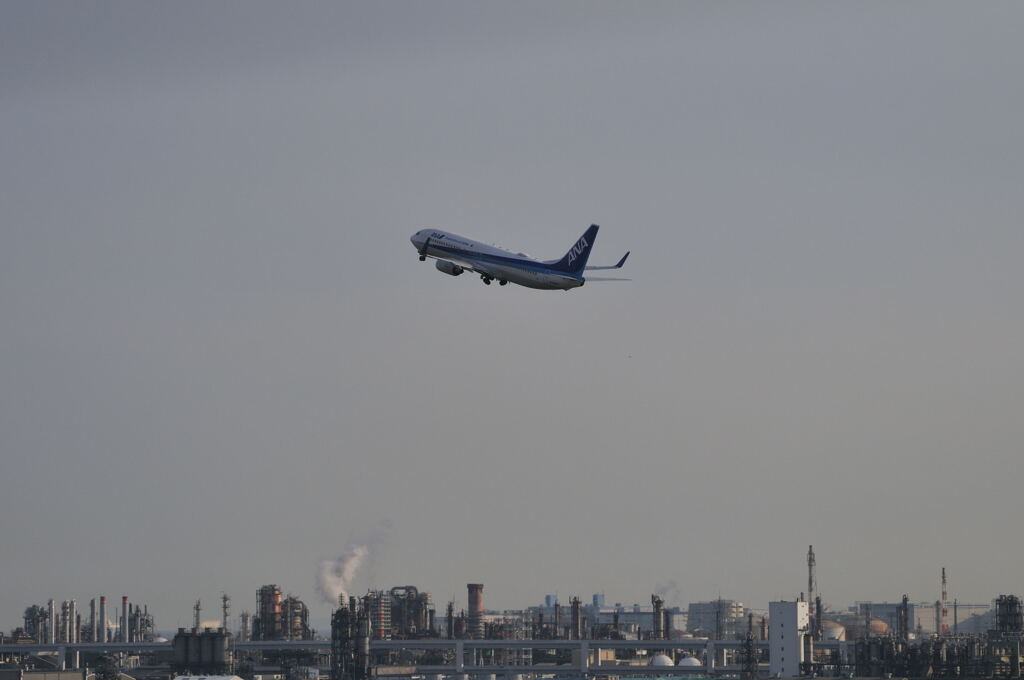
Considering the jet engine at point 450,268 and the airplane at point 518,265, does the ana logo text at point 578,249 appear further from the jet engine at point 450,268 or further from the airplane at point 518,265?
the jet engine at point 450,268

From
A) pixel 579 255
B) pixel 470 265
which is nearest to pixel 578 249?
pixel 579 255

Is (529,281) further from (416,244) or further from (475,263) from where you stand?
(416,244)

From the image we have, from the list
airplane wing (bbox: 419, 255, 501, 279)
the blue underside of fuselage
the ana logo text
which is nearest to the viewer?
the blue underside of fuselage

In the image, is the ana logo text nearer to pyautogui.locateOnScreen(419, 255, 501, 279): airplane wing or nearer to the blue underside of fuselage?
the blue underside of fuselage

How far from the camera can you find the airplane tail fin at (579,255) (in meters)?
147

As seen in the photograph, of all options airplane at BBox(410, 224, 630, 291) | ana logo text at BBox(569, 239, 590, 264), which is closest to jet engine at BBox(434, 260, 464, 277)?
airplane at BBox(410, 224, 630, 291)

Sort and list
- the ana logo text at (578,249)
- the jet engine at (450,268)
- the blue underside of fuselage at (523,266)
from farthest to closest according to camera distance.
→ 1. the jet engine at (450,268)
2. the ana logo text at (578,249)
3. the blue underside of fuselage at (523,266)

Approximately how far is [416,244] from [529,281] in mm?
26163

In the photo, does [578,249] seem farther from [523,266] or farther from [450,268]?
[450,268]

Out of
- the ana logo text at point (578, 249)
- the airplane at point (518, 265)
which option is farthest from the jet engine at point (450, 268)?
the ana logo text at point (578, 249)

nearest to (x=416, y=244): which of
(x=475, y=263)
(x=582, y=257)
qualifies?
(x=475, y=263)

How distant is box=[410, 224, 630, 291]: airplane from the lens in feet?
480

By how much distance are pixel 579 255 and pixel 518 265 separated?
6024 millimetres

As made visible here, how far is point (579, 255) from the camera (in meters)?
149
